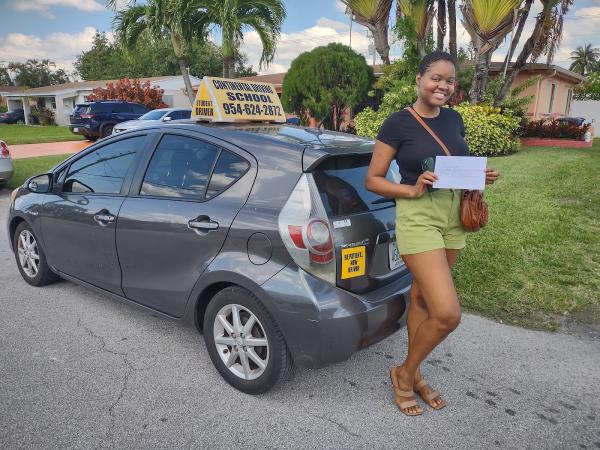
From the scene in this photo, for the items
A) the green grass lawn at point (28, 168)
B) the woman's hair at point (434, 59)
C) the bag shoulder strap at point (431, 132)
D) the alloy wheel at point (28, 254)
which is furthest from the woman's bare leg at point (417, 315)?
the green grass lawn at point (28, 168)

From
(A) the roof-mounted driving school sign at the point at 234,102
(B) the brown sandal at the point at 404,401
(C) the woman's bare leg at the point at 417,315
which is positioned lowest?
(B) the brown sandal at the point at 404,401

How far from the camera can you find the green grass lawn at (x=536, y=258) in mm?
3830

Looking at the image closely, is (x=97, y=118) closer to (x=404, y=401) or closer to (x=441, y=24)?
(x=441, y=24)

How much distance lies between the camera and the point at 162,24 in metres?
Answer: 15.0

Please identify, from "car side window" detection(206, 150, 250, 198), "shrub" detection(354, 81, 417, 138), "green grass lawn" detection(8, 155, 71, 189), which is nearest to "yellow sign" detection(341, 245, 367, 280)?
"car side window" detection(206, 150, 250, 198)

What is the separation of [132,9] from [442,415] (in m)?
16.5

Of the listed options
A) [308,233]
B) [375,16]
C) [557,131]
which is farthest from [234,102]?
[557,131]

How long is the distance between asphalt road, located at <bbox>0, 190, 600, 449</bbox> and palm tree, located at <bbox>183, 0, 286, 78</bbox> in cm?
1243

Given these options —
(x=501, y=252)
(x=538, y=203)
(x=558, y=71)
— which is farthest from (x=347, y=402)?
(x=558, y=71)

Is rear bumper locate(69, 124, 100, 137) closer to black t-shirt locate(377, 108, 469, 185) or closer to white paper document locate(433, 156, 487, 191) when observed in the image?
black t-shirt locate(377, 108, 469, 185)

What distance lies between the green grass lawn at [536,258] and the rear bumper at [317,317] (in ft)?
6.11

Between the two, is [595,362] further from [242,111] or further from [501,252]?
[242,111]

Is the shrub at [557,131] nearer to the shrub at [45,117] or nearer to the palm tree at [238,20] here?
the palm tree at [238,20]

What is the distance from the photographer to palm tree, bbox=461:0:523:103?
11.7 meters
